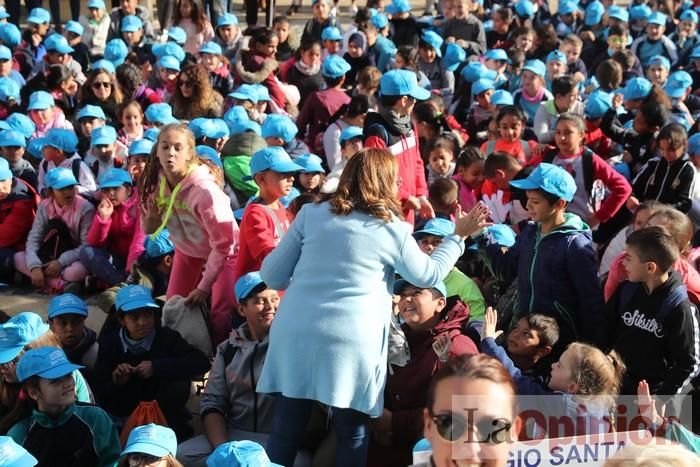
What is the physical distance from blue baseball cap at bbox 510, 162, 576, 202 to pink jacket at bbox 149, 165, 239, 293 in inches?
58.1

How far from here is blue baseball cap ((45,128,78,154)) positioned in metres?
8.16

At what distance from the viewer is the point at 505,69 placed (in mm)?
11227

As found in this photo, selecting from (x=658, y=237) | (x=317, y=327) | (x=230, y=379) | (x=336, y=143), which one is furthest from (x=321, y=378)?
(x=336, y=143)

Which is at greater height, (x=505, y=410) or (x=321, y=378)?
(x=505, y=410)

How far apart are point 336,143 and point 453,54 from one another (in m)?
3.93

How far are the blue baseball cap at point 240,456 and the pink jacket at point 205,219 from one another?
151 centimetres

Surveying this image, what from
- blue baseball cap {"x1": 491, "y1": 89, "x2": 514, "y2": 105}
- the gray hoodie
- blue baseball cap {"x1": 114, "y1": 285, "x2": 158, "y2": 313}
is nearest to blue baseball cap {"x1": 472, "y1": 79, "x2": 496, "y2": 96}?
blue baseball cap {"x1": 491, "y1": 89, "x2": 514, "y2": 105}

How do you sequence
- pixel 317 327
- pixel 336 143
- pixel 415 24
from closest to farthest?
pixel 317 327 → pixel 336 143 → pixel 415 24

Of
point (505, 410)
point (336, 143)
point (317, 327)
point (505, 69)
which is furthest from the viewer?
point (505, 69)

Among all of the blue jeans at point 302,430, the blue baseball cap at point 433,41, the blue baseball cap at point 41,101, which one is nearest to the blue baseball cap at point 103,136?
the blue baseball cap at point 41,101

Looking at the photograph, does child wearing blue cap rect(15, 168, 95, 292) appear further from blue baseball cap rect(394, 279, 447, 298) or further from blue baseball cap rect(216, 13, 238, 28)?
blue baseball cap rect(216, 13, 238, 28)

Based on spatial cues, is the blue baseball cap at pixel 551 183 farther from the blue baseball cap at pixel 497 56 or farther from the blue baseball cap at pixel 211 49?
the blue baseball cap at pixel 497 56

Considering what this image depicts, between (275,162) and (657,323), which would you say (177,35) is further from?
(657,323)

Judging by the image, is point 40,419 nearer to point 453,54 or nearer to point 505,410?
point 505,410
